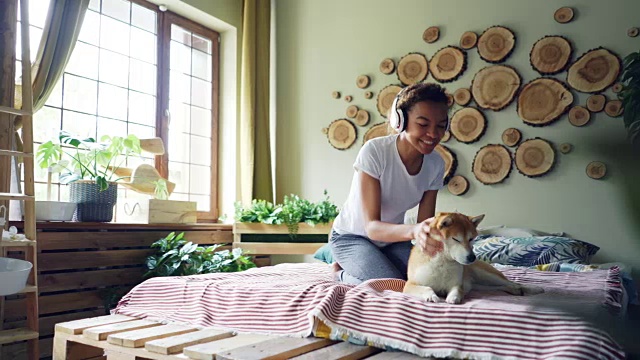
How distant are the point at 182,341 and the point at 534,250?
206cm

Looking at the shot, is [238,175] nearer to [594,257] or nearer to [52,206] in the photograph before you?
[52,206]

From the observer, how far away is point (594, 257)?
11.5ft

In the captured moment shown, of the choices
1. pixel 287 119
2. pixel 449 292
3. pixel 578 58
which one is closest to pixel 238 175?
pixel 287 119

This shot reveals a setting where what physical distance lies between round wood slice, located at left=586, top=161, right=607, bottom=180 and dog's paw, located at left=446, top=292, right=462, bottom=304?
2.29 m

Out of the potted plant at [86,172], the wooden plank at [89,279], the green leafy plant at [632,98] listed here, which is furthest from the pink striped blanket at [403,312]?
the green leafy plant at [632,98]

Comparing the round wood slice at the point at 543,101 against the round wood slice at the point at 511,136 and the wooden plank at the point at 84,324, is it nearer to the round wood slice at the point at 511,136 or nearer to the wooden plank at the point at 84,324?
the round wood slice at the point at 511,136

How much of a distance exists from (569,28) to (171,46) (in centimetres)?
288

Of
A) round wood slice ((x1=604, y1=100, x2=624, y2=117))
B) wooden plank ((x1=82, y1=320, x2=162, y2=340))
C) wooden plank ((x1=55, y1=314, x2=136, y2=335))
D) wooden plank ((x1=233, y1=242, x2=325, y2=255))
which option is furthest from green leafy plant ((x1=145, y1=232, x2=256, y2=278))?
round wood slice ((x1=604, y1=100, x2=624, y2=117))

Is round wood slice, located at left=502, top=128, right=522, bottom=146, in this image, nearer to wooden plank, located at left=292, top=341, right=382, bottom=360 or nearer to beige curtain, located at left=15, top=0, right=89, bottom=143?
wooden plank, located at left=292, top=341, right=382, bottom=360

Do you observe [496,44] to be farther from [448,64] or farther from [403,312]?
[403,312]

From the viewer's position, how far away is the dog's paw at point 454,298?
1637 millimetres

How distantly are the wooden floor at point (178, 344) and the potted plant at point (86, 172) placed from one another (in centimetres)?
110

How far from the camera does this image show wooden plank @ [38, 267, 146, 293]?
294 cm

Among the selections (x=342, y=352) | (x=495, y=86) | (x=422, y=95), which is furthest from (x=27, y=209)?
(x=495, y=86)
